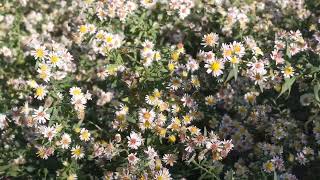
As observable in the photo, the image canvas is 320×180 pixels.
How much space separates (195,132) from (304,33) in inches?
62.9

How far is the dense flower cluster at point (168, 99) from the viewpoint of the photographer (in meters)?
3.68

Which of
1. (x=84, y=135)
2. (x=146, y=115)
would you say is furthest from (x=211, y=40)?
(x=84, y=135)

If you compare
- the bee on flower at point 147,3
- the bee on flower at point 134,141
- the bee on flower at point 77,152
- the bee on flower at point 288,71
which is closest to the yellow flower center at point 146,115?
the bee on flower at point 134,141

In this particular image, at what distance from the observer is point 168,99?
3.98m

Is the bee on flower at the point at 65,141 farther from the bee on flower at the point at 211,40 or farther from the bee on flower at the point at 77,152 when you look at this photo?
the bee on flower at the point at 211,40

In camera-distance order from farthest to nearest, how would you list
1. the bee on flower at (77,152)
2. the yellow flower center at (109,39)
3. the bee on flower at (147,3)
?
the bee on flower at (147,3)
the yellow flower center at (109,39)
the bee on flower at (77,152)

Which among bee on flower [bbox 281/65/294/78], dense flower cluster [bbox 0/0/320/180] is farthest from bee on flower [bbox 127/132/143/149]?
bee on flower [bbox 281/65/294/78]

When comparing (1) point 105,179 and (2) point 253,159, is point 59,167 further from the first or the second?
(2) point 253,159

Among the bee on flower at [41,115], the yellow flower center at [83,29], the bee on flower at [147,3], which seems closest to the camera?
the bee on flower at [41,115]

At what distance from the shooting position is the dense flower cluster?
3682mm

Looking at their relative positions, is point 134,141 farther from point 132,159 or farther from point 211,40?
point 211,40

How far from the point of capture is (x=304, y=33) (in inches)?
178

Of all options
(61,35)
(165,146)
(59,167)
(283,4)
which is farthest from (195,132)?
(61,35)

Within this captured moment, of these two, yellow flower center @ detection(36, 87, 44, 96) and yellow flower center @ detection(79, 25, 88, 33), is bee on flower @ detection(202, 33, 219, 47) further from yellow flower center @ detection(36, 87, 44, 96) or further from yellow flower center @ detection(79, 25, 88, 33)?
yellow flower center @ detection(36, 87, 44, 96)
